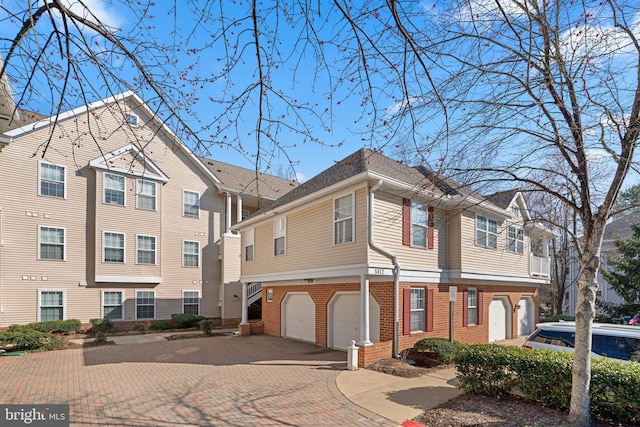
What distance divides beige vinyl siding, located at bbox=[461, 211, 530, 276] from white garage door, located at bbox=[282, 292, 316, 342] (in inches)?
232

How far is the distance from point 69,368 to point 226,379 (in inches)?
181

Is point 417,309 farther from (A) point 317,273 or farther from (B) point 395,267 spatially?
(A) point 317,273

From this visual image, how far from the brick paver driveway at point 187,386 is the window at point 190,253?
813 cm

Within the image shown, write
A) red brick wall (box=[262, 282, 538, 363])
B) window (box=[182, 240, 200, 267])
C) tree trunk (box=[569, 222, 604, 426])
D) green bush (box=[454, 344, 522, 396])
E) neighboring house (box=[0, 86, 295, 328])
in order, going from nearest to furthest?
1. tree trunk (box=[569, 222, 604, 426])
2. green bush (box=[454, 344, 522, 396])
3. red brick wall (box=[262, 282, 538, 363])
4. neighboring house (box=[0, 86, 295, 328])
5. window (box=[182, 240, 200, 267])

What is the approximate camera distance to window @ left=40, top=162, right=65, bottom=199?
56.0ft

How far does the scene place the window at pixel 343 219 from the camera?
38.8 ft

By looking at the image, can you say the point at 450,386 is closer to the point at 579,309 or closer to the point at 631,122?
the point at 579,309

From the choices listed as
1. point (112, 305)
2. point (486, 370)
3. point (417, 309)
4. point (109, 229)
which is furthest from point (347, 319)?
point (109, 229)

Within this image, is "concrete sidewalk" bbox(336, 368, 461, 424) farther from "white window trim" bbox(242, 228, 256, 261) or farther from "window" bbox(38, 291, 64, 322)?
"window" bbox(38, 291, 64, 322)

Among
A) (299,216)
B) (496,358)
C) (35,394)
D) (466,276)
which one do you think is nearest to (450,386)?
(496,358)

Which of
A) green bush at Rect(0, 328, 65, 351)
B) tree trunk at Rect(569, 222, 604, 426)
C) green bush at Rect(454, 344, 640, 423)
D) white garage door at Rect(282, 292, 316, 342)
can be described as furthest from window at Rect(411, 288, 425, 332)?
green bush at Rect(0, 328, 65, 351)

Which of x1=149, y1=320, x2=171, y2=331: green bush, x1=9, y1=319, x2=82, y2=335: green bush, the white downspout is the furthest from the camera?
x1=149, y1=320, x2=171, y2=331: green bush

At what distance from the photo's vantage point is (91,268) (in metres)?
18.1

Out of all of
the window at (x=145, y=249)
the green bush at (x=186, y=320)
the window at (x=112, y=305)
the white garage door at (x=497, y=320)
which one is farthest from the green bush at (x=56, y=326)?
the white garage door at (x=497, y=320)
